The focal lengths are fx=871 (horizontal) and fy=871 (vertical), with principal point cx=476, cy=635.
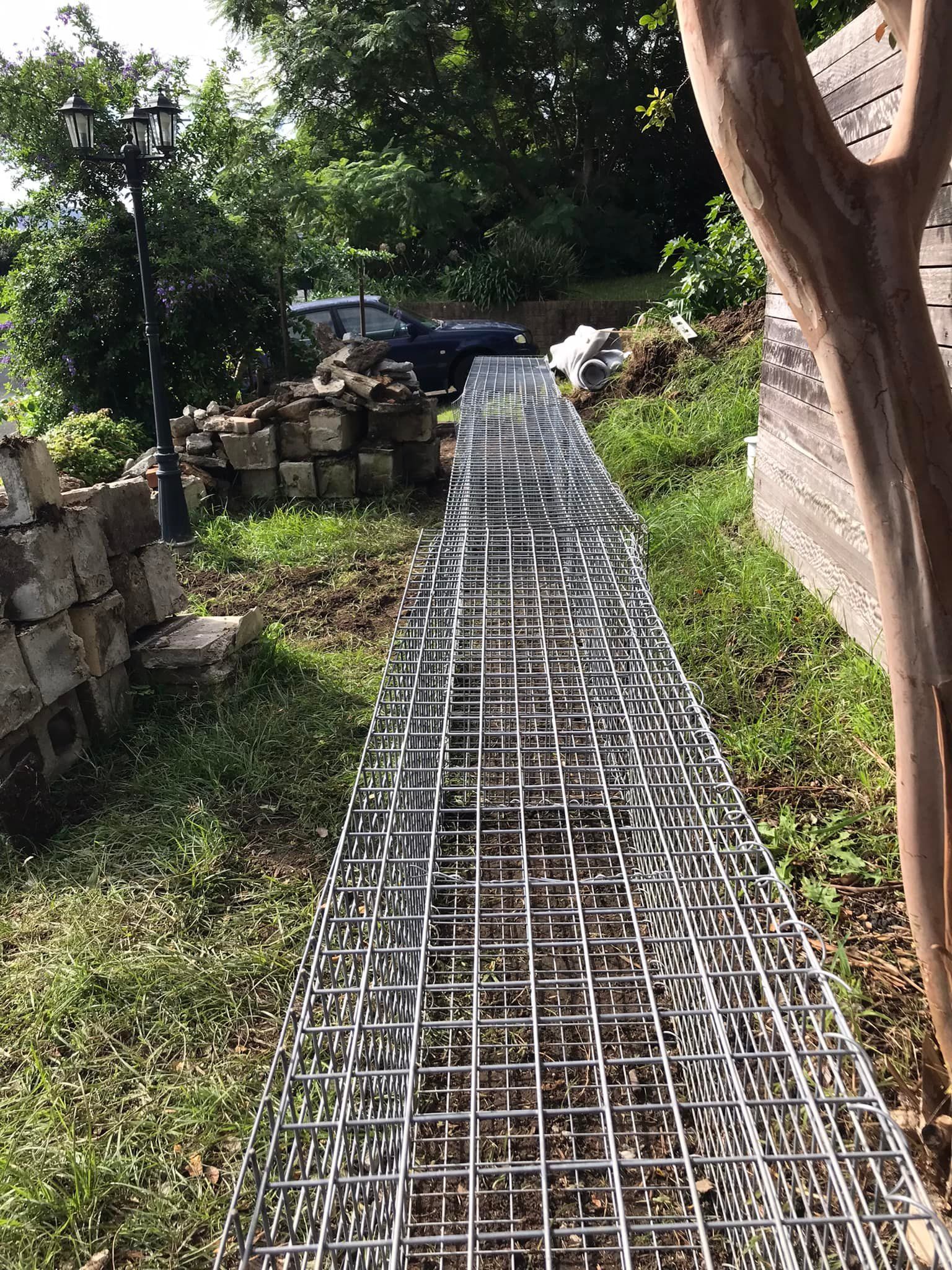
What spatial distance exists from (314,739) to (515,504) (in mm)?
1743

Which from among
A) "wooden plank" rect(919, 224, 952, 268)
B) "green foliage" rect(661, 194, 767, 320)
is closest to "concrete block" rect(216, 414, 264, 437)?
"green foliage" rect(661, 194, 767, 320)

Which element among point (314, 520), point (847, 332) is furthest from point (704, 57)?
point (314, 520)

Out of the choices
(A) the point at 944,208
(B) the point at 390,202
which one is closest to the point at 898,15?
(A) the point at 944,208

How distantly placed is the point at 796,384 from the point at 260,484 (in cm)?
465

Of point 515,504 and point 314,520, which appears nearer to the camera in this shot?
point 515,504

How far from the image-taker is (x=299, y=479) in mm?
7293

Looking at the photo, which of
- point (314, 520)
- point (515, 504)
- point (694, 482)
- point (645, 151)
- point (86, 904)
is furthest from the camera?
point (645, 151)

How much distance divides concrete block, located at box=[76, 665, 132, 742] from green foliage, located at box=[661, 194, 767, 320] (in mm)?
6643

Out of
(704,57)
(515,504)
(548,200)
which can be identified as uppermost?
(548,200)

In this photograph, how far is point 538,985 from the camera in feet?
5.30

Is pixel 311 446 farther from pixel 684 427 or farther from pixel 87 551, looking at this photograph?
pixel 87 551

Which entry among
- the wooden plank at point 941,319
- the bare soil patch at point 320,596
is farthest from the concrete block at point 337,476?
the wooden plank at point 941,319

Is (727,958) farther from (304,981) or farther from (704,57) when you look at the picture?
(704,57)

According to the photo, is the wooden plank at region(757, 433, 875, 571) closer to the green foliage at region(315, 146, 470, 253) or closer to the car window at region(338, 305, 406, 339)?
the car window at region(338, 305, 406, 339)
